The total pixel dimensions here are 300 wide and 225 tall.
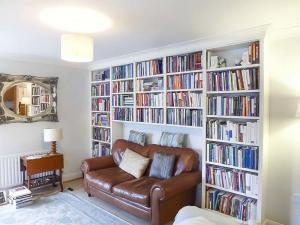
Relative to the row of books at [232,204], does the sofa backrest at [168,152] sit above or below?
above

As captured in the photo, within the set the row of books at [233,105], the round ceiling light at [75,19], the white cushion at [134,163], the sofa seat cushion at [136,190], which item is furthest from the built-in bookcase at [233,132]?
the round ceiling light at [75,19]

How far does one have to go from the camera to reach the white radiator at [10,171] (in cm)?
367

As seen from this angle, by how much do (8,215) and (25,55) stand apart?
93.6 inches

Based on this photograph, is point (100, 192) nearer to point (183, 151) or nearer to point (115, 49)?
point (183, 151)

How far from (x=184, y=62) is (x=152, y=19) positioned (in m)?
1.10

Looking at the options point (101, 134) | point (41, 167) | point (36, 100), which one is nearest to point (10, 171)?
point (41, 167)

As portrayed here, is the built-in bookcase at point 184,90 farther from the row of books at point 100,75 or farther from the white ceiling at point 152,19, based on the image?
the row of books at point 100,75

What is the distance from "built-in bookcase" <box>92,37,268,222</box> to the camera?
2582mm

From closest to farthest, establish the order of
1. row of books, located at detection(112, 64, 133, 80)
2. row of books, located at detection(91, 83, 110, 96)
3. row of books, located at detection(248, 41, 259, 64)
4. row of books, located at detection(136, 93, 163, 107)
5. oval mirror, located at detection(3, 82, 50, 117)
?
row of books, located at detection(248, 41, 259, 64) < row of books, located at detection(136, 93, 163, 107) < oval mirror, located at detection(3, 82, 50, 117) < row of books, located at detection(112, 64, 133, 80) < row of books, located at detection(91, 83, 110, 96)

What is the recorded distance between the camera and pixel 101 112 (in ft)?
15.0

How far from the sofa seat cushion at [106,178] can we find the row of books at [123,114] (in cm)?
89

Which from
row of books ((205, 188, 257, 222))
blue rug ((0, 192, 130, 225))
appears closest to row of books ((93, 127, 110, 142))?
blue rug ((0, 192, 130, 225))

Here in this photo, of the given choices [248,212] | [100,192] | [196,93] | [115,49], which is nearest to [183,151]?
[196,93]

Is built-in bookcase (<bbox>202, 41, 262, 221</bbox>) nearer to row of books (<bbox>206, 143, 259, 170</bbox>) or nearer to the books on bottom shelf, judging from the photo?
row of books (<bbox>206, 143, 259, 170</bbox>)
